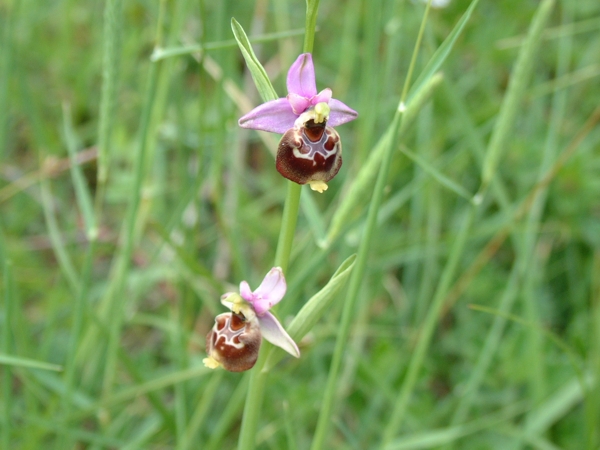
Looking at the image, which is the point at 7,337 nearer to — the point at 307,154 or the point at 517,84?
the point at 307,154

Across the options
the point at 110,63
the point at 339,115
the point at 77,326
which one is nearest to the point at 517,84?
the point at 339,115

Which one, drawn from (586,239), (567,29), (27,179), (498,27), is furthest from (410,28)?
(27,179)

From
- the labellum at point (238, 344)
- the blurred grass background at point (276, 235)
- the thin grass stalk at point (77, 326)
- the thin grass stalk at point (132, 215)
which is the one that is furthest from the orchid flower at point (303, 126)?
the thin grass stalk at point (77, 326)

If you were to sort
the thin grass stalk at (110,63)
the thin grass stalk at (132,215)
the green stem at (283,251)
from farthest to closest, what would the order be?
the thin grass stalk at (132,215), the thin grass stalk at (110,63), the green stem at (283,251)

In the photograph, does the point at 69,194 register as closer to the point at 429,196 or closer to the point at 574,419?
the point at 429,196

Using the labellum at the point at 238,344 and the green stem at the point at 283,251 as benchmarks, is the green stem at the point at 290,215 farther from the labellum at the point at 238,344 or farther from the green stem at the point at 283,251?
the labellum at the point at 238,344

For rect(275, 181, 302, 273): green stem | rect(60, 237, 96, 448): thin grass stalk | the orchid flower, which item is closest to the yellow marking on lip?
the orchid flower

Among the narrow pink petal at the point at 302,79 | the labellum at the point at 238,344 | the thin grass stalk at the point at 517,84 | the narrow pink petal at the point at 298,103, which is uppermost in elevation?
the thin grass stalk at the point at 517,84
